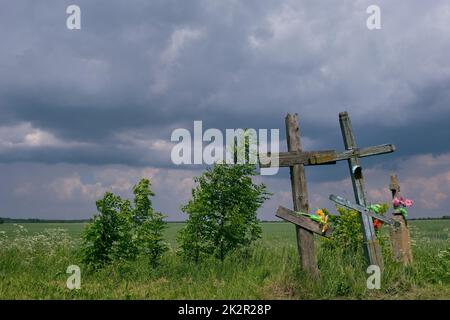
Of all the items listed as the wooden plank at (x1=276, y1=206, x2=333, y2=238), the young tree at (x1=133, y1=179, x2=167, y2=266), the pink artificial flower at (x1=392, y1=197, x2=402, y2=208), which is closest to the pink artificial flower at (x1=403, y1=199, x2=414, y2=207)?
the pink artificial flower at (x1=392, y1=197, x2=402, y2=208)

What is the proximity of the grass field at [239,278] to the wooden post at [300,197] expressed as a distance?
12.5 inches

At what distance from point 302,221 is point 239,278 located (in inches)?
83.8

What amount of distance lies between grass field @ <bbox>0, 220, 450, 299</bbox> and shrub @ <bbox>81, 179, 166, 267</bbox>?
0.37 m

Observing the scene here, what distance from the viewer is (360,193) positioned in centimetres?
1198

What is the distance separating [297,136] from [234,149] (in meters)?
2.63

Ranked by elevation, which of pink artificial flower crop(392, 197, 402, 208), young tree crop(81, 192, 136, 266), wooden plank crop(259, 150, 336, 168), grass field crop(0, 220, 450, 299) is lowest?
grass field crop(0, 220, 450, 299)

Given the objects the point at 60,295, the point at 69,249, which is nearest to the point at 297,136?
the point at 60,295

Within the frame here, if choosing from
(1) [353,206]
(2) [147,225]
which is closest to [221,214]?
(2) [147,225]

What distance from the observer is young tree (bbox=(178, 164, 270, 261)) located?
1343 cm

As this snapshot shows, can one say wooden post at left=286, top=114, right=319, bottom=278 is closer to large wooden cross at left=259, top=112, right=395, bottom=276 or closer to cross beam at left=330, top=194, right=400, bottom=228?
large wooden cross at left=259, top=112, right=395, bottom=276

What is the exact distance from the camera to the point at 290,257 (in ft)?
43.8

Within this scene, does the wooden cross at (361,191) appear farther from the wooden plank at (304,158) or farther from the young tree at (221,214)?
the young tree at (221,214)

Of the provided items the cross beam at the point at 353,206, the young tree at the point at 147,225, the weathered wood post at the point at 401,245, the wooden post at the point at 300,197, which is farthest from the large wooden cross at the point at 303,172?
the young tree at the point at 147,225
